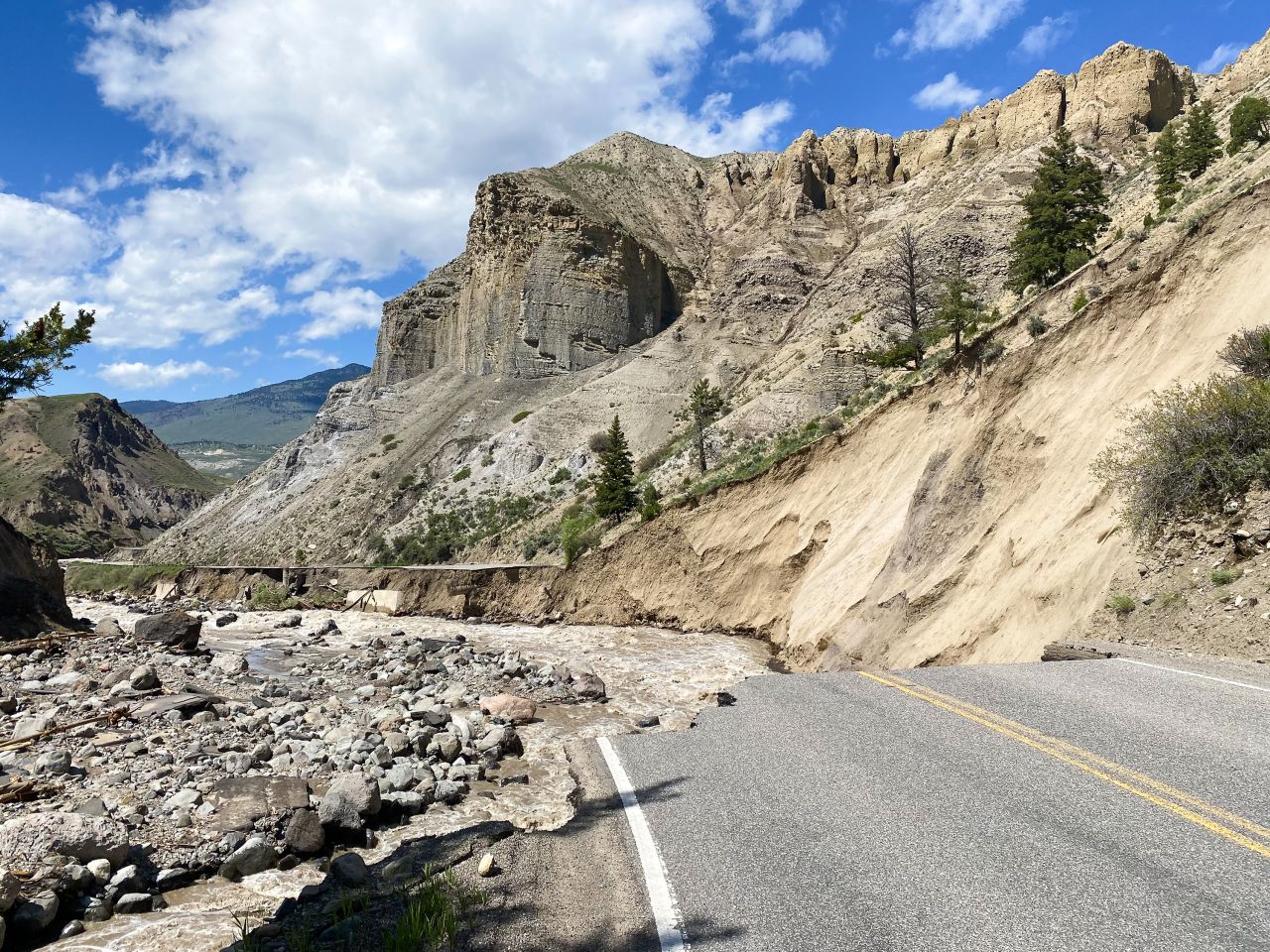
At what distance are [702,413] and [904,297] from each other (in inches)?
661

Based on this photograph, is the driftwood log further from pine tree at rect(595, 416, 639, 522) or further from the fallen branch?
pine tree at rect(595, 416, 639, 522)

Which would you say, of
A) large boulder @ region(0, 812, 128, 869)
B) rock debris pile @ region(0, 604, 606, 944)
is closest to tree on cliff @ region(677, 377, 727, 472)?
rock debris pile @ region(0, 604, 606, 944)

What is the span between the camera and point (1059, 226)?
27.0 meters

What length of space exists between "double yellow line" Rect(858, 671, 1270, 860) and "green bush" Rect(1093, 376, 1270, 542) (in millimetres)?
6303

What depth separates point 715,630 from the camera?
80.2 feet

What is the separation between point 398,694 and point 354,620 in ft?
70.3

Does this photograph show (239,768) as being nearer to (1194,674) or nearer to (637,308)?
(1194,674)

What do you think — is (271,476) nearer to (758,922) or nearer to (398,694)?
(398,694)

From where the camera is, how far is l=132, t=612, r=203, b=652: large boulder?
19094 mm

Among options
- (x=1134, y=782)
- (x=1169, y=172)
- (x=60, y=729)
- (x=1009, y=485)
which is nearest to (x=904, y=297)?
(x=1169, y=172)

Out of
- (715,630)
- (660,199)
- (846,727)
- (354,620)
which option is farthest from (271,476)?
(846,727)

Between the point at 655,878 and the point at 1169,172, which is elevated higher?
the point at 1169,172

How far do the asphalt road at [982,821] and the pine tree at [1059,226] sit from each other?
2245cm

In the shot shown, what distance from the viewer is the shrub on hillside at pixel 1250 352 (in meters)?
12.2
